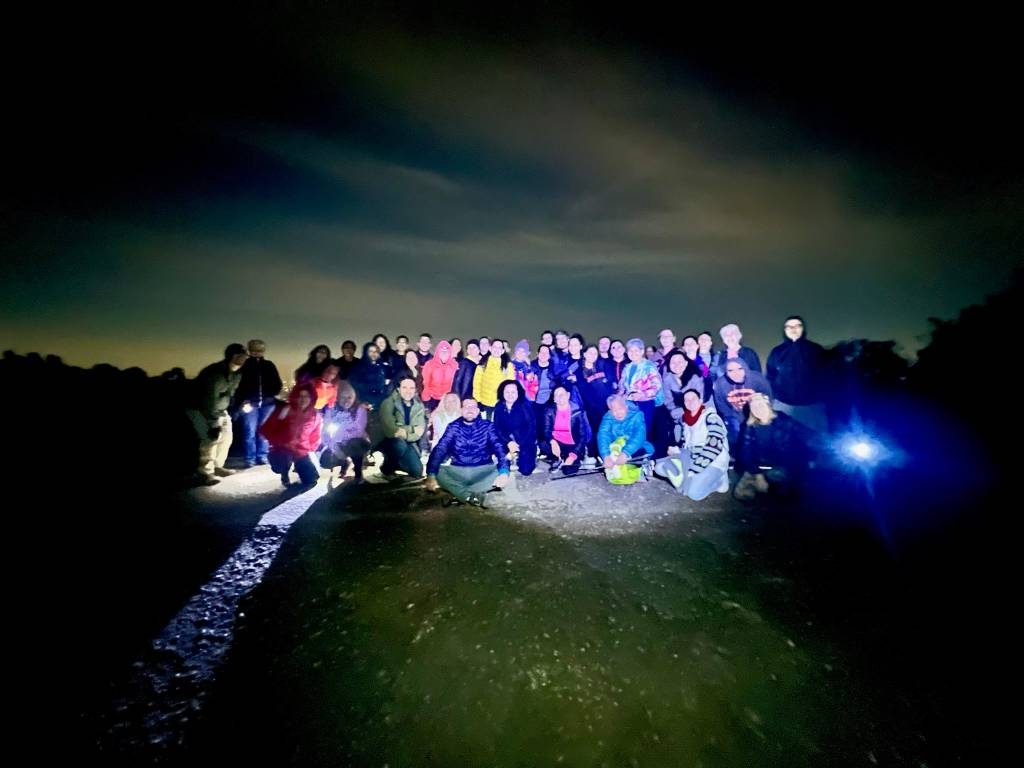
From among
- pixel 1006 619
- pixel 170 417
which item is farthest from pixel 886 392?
pixel 170 417

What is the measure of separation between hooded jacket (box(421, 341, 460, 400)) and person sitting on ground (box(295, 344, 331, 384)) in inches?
79.1

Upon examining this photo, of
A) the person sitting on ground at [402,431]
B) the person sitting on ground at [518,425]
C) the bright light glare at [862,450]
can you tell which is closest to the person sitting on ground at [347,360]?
the person sitting on ground at [402,431]

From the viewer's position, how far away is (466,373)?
9359 mm

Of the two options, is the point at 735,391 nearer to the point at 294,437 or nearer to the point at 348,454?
the point at 348,454

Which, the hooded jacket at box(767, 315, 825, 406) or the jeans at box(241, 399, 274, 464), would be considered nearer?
the hooded jacket at box(767, 315, 825, 406)

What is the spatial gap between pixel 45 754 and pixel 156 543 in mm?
2996

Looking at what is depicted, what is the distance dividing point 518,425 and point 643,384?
2596 millimetres

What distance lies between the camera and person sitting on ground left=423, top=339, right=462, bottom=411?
9.18 m

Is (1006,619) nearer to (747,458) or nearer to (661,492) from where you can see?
(747,458)

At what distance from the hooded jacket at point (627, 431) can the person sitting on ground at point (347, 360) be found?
18.2 feet

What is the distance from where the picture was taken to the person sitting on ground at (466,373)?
935 cm

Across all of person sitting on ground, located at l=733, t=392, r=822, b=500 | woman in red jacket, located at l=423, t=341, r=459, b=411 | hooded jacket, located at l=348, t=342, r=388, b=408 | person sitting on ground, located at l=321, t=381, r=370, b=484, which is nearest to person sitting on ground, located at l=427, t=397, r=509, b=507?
person sitting on ground, located at l=321, t=381, r=370, b=484

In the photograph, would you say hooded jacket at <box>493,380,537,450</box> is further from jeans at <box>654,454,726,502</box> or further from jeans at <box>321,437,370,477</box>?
jeans at <box>654,454,726,502</box>

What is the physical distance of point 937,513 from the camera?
572 cm
